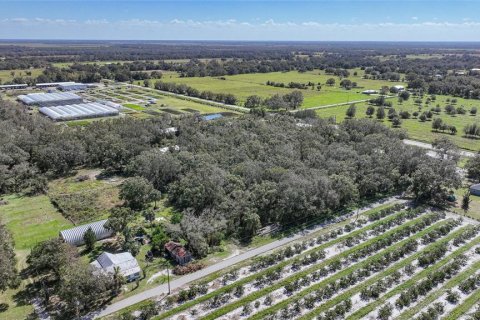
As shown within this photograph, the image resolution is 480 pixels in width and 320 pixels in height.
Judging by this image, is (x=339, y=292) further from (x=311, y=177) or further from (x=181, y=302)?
(x=311, y=177)

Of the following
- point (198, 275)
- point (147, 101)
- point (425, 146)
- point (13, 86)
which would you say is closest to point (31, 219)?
point (198, 275)

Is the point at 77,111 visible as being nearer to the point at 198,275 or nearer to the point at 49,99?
the point at 49,99

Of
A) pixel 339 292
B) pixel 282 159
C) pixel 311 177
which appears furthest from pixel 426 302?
pixel 282 159

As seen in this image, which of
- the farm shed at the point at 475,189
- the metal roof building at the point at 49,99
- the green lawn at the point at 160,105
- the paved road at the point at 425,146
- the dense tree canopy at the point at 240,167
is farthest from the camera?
the metal roof building at the point at 49,99

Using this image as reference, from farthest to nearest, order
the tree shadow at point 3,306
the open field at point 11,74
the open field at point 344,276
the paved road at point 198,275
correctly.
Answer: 1. the open field at point 11,74
2. the paved road at point 198,275
3. the open field at point 344,276
4. the tree shadow at point 3,306

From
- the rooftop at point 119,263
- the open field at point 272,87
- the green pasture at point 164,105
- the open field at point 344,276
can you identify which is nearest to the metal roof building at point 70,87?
the green pasture at point 164,105

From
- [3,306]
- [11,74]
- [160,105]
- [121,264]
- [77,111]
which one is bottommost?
[3,306]

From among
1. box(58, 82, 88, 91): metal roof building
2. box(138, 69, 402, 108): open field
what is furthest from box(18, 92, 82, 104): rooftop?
box(138, 69, 402, 108): open field

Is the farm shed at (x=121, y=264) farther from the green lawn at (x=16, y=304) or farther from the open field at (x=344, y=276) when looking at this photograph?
the green lawn at (x=16, y=304)
